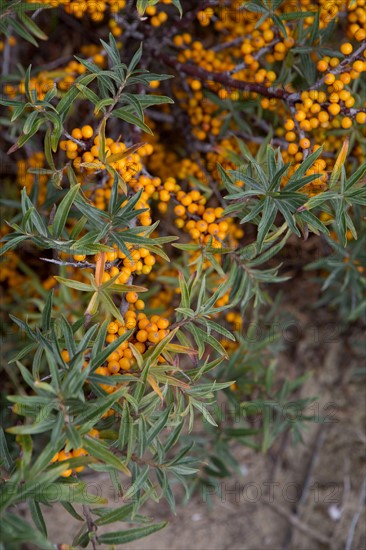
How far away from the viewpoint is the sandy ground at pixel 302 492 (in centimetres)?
254

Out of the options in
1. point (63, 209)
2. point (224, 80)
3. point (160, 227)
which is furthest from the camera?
point (160, 227)

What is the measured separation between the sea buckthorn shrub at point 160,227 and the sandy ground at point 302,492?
0.64 ft

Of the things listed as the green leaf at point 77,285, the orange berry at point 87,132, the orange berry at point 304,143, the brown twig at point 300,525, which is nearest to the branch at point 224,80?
the orange berry at point 304,143

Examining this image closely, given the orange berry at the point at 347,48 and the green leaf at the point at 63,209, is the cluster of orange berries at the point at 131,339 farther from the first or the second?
the orange berry at the point at 347,48

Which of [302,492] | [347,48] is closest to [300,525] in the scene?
[302,492]

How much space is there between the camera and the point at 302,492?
8.63 ft

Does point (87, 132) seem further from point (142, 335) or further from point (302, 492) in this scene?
point (302, 492)

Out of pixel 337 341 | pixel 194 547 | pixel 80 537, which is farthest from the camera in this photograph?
pixel 337 341

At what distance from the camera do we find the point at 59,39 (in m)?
2.92

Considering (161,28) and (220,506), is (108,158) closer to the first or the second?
(161,28)

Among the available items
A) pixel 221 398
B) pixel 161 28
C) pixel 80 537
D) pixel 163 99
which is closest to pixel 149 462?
pixel 80 537

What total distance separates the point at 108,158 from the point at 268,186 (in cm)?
45

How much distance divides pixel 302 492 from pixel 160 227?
4.73 ft

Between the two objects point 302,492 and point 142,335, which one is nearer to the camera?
point 142,335
